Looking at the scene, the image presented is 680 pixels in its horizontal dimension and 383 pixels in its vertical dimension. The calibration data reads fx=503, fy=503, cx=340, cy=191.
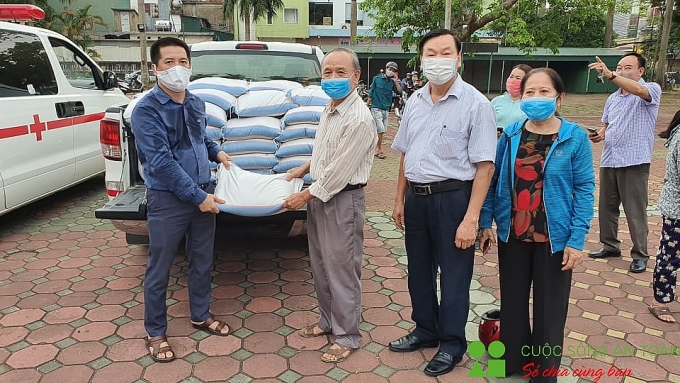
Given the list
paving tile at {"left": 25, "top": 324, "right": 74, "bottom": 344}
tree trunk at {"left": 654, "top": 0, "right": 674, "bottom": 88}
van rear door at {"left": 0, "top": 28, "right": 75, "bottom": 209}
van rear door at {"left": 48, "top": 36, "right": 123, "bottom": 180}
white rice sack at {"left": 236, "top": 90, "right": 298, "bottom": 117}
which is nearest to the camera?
paving tile at {"left": 25, "top": 324, "right": 74, "bottom": 344}

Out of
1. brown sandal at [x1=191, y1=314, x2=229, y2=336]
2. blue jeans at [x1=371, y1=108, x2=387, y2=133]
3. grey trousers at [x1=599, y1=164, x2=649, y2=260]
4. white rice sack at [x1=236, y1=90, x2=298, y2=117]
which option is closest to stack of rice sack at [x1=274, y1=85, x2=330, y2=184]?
white rice sack at [x1=236, y1=90, x2=298, y2=117]

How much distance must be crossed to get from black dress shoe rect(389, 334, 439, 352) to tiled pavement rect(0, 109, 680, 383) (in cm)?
4

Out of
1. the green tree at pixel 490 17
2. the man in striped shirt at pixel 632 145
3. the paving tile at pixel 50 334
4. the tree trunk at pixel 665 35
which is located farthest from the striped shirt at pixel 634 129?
the tree trunk at pixel 665 35

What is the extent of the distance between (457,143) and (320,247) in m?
1.03

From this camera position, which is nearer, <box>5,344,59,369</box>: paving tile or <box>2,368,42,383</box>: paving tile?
<box>2,368,42,383</box>: paving tile

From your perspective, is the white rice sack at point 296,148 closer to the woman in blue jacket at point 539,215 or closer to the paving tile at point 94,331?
the woman in blue jacket at point 539,215

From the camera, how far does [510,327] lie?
9.35 feet

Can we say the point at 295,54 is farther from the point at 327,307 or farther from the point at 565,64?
the point at 565,64

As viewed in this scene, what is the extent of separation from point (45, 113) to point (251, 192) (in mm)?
3130

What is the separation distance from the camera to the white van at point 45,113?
462cm

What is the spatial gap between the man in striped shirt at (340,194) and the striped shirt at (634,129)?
8.79 feet

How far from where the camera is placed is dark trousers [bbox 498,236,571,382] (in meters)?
2.63

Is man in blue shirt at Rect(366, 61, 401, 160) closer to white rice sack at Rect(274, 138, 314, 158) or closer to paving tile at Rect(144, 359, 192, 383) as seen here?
white rice sack at Rect(274, 138, 314, 158)

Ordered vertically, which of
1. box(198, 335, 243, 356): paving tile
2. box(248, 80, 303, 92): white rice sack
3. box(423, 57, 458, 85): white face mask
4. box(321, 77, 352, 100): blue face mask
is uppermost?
box(423, 57, 458, 85): white face mask
